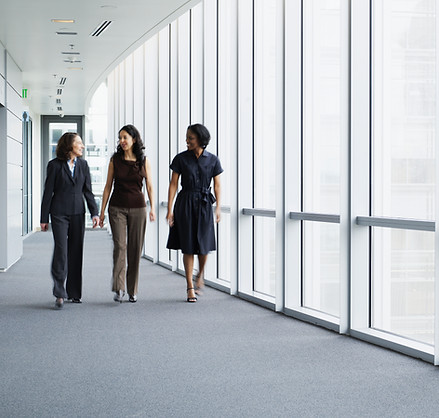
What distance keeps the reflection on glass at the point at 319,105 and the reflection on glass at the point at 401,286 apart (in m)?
0.99

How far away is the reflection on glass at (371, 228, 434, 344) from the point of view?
18.4 feet

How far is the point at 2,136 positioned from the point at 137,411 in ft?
26.7

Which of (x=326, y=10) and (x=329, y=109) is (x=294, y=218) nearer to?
(x=329, y=109)

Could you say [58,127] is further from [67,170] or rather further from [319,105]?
[319,105]

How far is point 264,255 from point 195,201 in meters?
1.11

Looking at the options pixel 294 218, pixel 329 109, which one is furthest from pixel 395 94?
pixel 294 218

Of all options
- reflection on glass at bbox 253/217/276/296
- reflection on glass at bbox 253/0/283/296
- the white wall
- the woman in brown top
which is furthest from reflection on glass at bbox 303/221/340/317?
the white wall

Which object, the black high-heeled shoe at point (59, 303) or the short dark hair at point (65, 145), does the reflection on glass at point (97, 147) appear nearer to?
the short dark hair at point (65, 145)

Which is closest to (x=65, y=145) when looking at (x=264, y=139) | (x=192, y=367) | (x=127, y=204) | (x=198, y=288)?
(x=127, y=204)

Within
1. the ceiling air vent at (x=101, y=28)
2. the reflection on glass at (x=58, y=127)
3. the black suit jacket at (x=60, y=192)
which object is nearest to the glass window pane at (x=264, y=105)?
the black suit jacket at (x=60, y=192)

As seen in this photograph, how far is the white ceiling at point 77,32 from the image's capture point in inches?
357

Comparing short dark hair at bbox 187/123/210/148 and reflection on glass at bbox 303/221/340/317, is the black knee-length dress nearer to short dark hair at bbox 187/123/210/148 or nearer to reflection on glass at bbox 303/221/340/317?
short dark hair at bbox 187/123/210/148

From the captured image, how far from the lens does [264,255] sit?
8266 millimetres

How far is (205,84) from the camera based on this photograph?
390 inches
